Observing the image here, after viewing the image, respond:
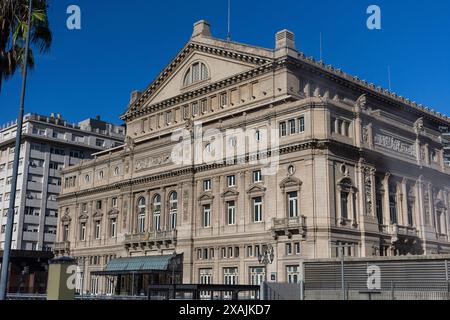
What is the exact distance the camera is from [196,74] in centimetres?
6662

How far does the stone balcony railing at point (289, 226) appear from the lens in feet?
154

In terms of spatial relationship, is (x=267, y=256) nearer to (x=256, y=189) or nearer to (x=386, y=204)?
(x=256, y=189)

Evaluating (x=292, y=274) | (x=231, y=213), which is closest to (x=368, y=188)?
(x=292, y=274)

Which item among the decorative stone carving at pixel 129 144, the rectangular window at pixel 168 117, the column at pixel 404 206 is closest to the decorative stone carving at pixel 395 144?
the column at pixel 404 206

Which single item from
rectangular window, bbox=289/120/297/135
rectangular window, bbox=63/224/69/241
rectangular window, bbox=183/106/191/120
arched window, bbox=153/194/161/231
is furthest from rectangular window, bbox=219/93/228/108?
rectangular window, bbox=63/224/69/241

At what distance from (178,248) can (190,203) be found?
466cm

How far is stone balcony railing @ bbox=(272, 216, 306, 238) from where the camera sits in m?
47.0

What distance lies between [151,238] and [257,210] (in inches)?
542

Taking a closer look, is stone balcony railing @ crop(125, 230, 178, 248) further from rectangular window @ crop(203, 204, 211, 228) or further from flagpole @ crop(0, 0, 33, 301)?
flagpole @ crop(0, 0, 33, 301)

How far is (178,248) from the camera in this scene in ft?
187

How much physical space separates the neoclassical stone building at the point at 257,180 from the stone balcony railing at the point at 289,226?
11 cm

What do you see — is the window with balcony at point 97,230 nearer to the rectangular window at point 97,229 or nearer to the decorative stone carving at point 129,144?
the rectangular window at point 97,229
